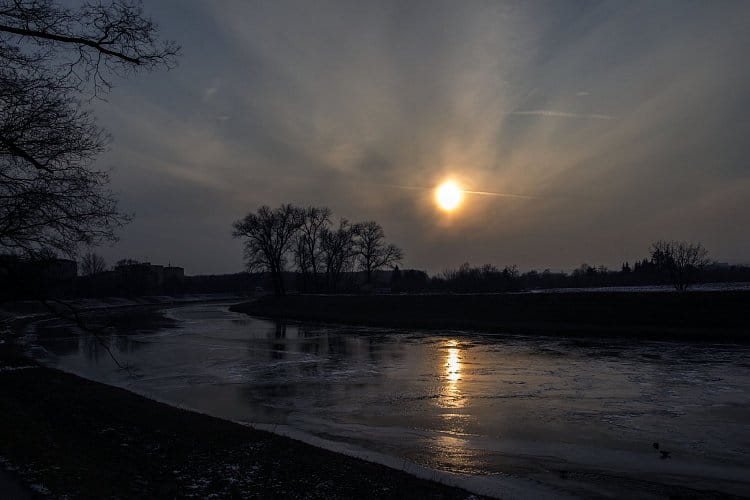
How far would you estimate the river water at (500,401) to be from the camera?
1091 centimetres

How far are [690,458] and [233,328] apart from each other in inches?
1759

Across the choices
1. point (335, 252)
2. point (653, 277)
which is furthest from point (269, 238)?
point (653, 277)

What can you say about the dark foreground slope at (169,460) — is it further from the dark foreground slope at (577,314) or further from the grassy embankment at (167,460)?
the dark foreground slope at (577,314)

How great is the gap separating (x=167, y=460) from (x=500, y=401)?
10920mm

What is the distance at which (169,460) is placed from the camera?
32.1 ft

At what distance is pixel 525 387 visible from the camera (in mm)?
19578

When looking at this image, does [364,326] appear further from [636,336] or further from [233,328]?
[636,336]

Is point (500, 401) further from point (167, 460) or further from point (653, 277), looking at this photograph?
point (653, 277)

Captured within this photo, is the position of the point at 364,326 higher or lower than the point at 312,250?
lower

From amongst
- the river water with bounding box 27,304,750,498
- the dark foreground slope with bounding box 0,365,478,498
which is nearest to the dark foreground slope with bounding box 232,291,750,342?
the river water with bounding box 27,304,750,498

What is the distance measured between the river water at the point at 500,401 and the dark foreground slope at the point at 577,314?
447cm

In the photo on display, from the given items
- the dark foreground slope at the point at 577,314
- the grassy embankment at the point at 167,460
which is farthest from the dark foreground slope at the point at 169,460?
the dark foreground slope at the point at 577,314

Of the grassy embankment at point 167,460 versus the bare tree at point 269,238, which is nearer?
the grassy embankment at point 167,460

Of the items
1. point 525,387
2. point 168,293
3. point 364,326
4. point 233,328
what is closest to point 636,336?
point 525,387
